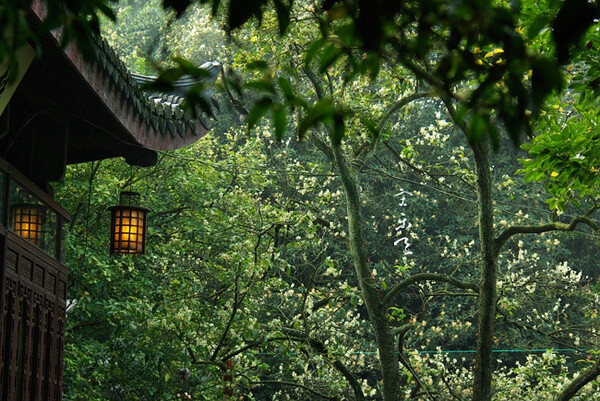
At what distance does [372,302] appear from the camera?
12625 mm

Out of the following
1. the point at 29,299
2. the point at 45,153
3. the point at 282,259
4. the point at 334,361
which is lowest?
the point at 29,299

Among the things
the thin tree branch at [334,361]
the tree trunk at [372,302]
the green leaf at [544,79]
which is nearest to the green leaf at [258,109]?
the green leaf at [544,79]

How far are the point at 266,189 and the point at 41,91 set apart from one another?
17486mm

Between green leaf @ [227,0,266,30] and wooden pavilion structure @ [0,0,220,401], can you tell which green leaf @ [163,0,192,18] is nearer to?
green leaf @ [227,0,266,30]

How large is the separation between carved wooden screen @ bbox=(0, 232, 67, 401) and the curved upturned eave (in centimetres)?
99

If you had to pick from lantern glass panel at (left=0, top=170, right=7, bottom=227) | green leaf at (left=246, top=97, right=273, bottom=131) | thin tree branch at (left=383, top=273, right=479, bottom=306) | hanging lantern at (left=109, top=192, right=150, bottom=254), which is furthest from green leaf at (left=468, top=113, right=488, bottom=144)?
thin tree branch at (left=383, top=273, right=479, bottom=306)

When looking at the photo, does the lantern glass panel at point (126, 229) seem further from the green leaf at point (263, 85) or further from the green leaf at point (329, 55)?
the green leaf at point (263, 85)

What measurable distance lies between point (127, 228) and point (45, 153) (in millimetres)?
2129

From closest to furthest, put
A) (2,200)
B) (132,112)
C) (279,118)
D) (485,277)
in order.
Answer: (279,118) → (2,200) → (132,112) → (485,277)

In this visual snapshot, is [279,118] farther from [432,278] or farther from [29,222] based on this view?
[432,278]

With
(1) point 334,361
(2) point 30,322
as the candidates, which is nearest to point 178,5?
(2) point 30,322

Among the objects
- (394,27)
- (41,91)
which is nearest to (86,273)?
(41,91)

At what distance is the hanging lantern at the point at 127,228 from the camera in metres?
9.48

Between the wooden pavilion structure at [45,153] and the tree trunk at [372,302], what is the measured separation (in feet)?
15.3
